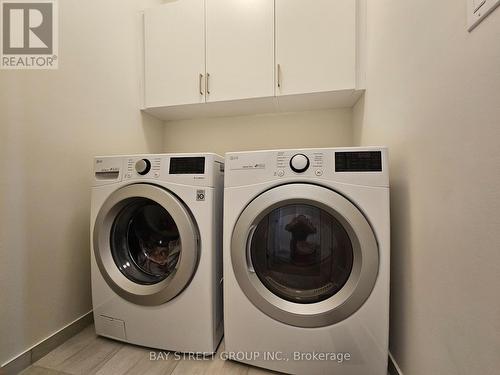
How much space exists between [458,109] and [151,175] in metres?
0.99

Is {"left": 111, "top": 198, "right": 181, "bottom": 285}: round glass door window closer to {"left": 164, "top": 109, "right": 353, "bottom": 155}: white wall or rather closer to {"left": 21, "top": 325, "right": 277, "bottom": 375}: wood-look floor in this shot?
{"left": 21, "top": 325, "right": 277, "bottom": 375}: wood-look floor

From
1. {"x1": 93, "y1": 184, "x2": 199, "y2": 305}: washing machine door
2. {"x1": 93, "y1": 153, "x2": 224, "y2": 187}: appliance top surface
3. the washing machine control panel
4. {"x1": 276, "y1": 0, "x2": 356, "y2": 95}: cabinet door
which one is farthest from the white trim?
{"x1": 276, "y1": 0, "x2": 356, "y2": 95}: cabinet door

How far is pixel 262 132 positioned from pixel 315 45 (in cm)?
62

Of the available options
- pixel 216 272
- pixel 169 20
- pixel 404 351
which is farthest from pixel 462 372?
pixel 169 20

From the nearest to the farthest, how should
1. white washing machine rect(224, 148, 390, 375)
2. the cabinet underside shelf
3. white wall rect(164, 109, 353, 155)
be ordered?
white washing machine rect(224, 148, 390, 375), the cabinet underside shelf, white wall rect(164, 109, 353, 155)

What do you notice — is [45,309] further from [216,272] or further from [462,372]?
[462,372]

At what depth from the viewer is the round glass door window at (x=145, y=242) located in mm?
966

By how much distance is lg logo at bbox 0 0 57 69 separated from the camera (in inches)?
32.6

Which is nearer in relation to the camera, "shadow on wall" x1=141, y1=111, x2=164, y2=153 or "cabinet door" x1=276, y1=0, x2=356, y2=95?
"cabinet door" x1=276, y1=0, x2=356, y2=95

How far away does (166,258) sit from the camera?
1022 millimetres

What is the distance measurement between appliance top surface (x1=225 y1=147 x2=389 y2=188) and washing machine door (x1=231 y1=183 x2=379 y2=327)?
5 centimetres

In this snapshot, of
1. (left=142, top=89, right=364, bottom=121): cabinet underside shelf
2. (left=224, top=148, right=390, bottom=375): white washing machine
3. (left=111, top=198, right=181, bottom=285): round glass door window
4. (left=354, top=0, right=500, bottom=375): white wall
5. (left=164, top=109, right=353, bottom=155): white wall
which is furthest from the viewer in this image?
(left=164, top=109, right=353, bottom=155): white wall

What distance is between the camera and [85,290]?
41.9 inches

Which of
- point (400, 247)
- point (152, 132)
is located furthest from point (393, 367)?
point (152, 132)
